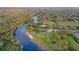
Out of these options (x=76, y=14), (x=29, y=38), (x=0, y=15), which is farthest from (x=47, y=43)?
(x=0, y=15)

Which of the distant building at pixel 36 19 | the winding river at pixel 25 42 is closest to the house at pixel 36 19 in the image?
the distant building at pixel 36 19

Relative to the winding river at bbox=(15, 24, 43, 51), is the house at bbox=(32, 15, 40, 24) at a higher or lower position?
higher

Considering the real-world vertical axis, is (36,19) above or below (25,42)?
above

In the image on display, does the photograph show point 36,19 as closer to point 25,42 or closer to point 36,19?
point 36,19

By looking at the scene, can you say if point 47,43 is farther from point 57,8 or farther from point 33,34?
point 57,8

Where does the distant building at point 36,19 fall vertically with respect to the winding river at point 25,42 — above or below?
above

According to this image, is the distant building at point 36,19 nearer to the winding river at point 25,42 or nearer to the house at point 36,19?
the house at point 36,19

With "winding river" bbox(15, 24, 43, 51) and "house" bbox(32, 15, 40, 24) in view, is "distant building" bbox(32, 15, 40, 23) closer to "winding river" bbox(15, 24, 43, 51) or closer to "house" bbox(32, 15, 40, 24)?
"house" bbox(32, 15, 40, 24)

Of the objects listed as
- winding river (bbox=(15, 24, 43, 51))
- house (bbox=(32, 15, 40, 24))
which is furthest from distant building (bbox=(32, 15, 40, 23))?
winding river (bbox=(15, 24, 43, 51))

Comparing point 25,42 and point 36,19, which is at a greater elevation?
point 36,19

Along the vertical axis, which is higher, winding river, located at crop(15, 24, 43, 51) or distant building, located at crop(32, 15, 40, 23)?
distant building, located at crop(32, 15, 40, 23)

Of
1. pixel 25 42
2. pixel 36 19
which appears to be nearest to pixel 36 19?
pixel 36 19
